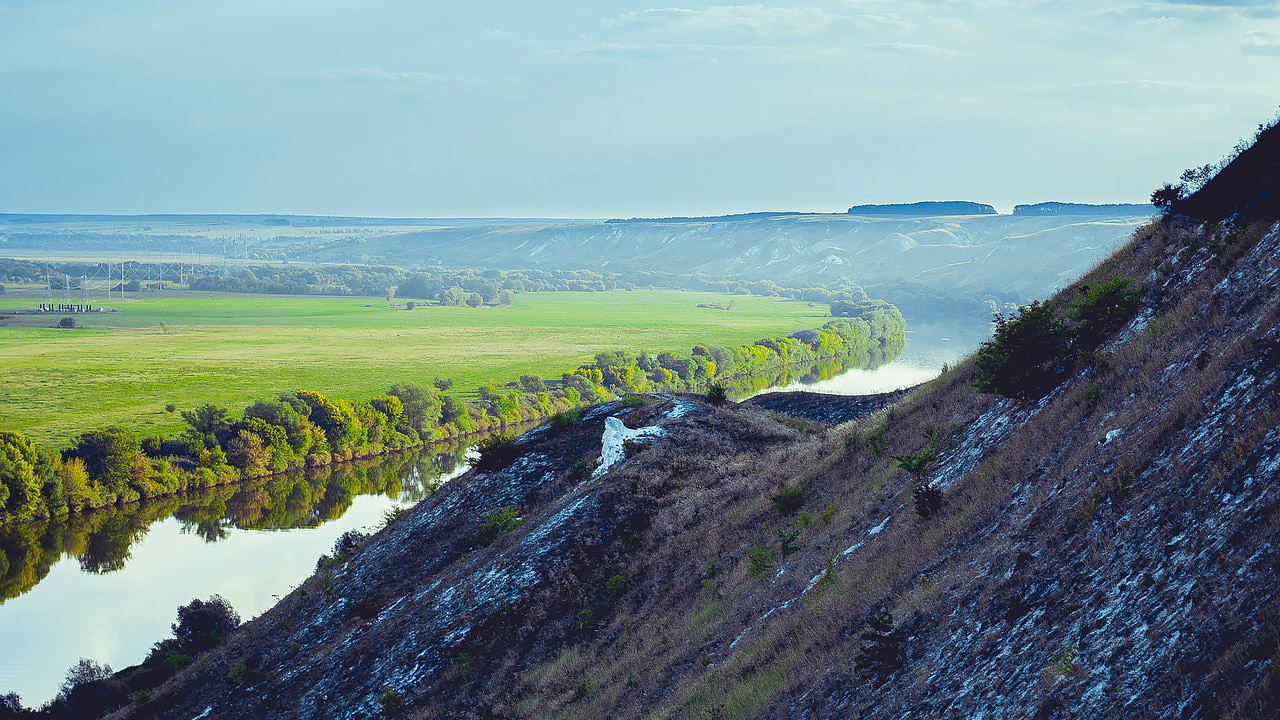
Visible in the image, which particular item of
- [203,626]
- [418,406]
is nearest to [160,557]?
[203,626]

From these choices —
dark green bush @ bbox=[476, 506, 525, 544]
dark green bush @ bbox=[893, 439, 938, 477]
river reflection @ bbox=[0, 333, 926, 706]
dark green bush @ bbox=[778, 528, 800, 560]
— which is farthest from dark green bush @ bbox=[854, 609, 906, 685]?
river reflection @ bbox=[0, 333, 926, 706]

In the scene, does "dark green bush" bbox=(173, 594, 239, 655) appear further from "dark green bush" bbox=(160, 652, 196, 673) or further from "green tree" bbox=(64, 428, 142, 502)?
"green tree" bbox=(64, 428, 142, 502)

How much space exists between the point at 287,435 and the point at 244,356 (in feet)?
221

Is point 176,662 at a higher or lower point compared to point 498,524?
lower

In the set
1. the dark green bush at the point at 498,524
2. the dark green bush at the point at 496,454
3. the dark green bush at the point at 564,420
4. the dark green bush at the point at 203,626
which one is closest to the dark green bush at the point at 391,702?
the dark green bush at the point at 498,524

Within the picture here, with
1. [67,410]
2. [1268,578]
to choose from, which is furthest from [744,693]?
[67,410]

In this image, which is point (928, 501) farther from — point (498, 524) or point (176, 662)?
point (176, 662)

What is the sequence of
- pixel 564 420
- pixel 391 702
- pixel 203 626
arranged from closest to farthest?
pixel 391 702 < pixel 564 420 < pixel 203 626

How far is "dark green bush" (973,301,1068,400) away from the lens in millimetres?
15305

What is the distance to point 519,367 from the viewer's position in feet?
440

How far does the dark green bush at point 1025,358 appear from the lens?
50.2ft

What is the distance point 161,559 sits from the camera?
2287 inches

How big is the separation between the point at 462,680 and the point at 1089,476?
1289 centimetres

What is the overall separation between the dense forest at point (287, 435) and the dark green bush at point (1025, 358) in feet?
231
